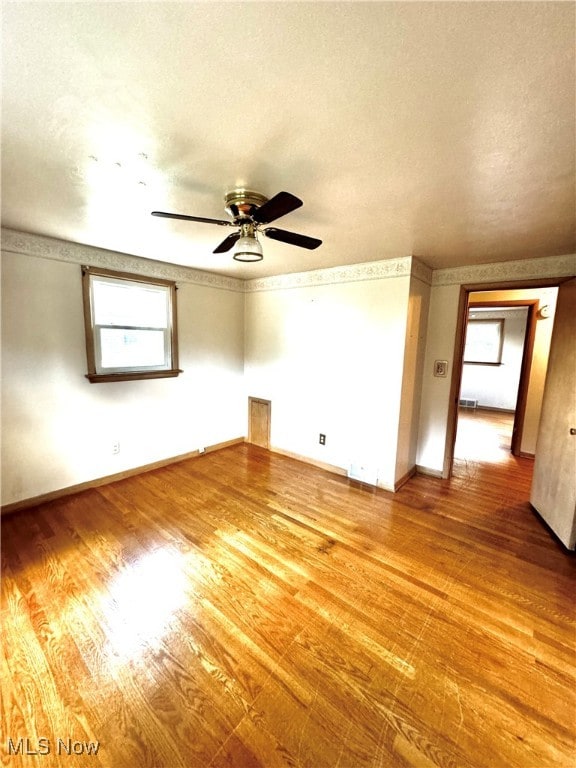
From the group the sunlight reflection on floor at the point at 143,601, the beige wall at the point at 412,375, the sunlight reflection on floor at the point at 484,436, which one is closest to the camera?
the sunlight reflection on floor at the point at 143,601

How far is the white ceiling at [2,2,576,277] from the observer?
80cm

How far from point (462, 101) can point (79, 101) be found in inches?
52.8

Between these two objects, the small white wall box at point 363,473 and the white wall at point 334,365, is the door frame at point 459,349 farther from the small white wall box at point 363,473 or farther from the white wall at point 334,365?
the small white wall box at point 363,473

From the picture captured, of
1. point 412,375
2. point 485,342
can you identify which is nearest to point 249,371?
point 412,375

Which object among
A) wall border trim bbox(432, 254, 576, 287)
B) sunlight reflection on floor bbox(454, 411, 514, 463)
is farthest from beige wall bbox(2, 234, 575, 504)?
sunlight reflection on floor bbox(454, 411, 514, 463)

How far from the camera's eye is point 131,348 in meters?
3.25

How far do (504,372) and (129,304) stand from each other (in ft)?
24.5

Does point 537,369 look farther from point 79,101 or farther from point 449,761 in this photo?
point 79,101

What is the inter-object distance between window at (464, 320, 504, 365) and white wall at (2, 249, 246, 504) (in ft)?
19.7

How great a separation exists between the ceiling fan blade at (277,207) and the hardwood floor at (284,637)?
2.15 meters

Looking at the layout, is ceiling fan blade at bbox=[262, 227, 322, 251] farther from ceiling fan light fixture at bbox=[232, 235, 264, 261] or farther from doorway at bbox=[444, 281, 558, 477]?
doorway at bbox=[444, 281, 558, 477]

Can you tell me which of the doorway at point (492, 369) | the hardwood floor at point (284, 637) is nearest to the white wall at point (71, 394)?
the hardwood floor at point (284, 637)

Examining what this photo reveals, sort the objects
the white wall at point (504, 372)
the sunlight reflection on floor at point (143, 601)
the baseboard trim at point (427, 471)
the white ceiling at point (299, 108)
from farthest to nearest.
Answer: the white wall at point (504, 372), the baseboard trim at point (427, 471), the sunlight reflection on floor at point (143, 601), the white ceiling at point (299, 108)

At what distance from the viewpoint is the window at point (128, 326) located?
2922 millimetres
